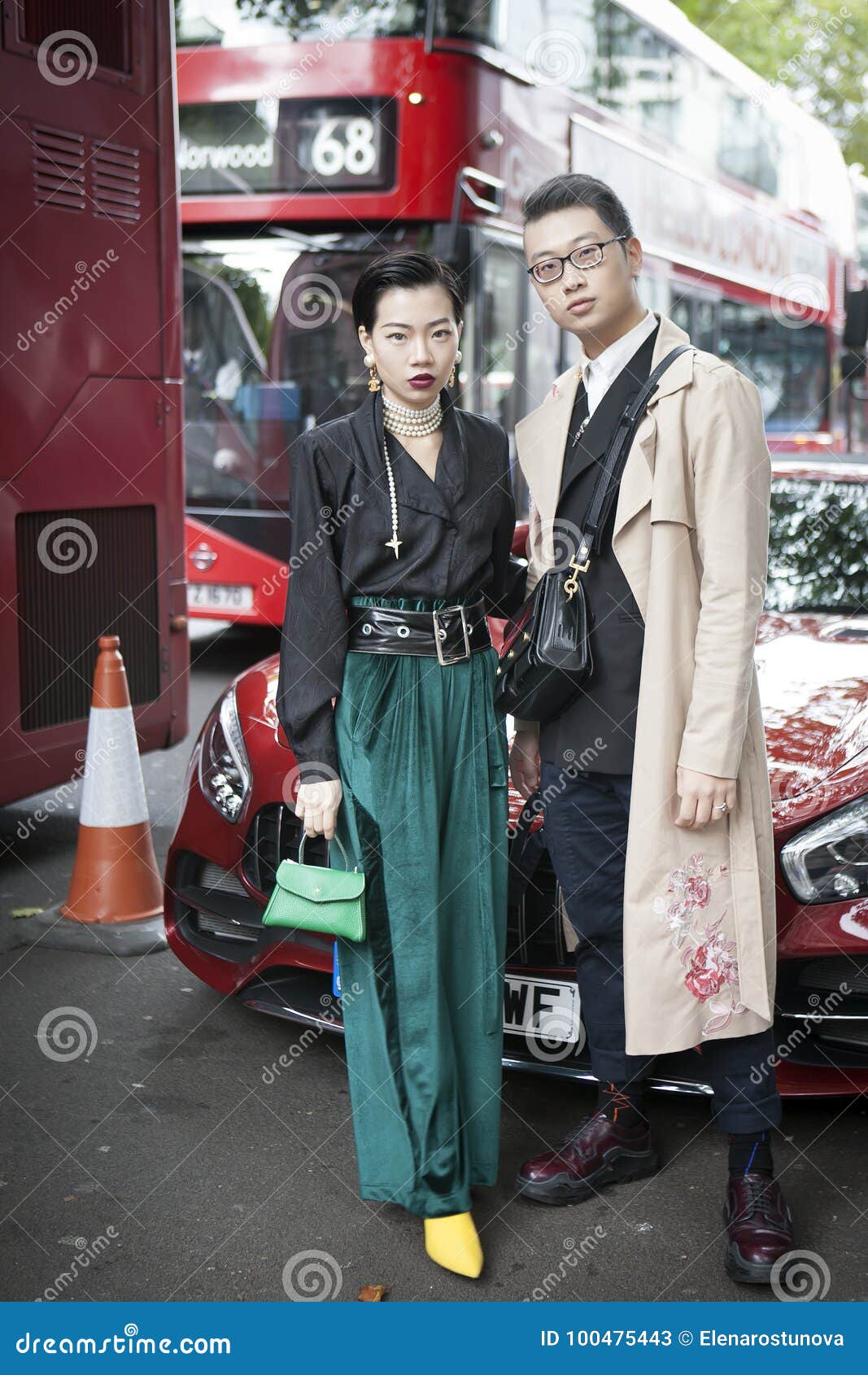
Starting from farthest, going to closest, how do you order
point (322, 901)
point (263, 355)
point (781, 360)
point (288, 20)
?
1. point (781, 360)
2. point (263, 355)
3. point (288, 20)
4. point (322, 901)

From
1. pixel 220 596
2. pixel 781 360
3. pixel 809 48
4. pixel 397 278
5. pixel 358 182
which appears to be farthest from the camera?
pixel 809 48

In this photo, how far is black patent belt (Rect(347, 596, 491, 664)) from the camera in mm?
2656

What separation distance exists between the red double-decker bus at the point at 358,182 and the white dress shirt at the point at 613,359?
508 centimetres

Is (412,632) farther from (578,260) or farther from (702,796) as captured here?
(578,260)

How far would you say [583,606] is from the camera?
2689 millimetres

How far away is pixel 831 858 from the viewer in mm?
2947

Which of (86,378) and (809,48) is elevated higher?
(809,48)

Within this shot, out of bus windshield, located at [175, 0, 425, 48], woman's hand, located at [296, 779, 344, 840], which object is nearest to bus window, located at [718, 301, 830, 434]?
bus windshield, located at [175, 0, 425, 48]

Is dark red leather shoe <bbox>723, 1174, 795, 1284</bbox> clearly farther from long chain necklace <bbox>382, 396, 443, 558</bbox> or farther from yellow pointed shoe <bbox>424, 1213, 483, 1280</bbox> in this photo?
long chain necklace <bbox>382, 396, 443, 558</bbox>

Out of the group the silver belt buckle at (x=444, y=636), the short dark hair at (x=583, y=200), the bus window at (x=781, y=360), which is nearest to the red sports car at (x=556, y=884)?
the silver belt buckle at (x=444, y=636)

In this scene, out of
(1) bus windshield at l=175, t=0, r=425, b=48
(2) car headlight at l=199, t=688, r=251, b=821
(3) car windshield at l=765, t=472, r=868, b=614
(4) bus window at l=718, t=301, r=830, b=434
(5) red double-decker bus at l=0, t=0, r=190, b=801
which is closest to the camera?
(2) car headlight at l=199, t=688, r=251, b=821

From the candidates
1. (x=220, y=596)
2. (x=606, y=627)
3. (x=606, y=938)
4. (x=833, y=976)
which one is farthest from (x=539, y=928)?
(x=220, y=596)

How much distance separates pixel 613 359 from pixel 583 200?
0.29 m

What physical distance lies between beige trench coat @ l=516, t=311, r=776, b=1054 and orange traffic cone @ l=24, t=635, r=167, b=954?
2219 mm
